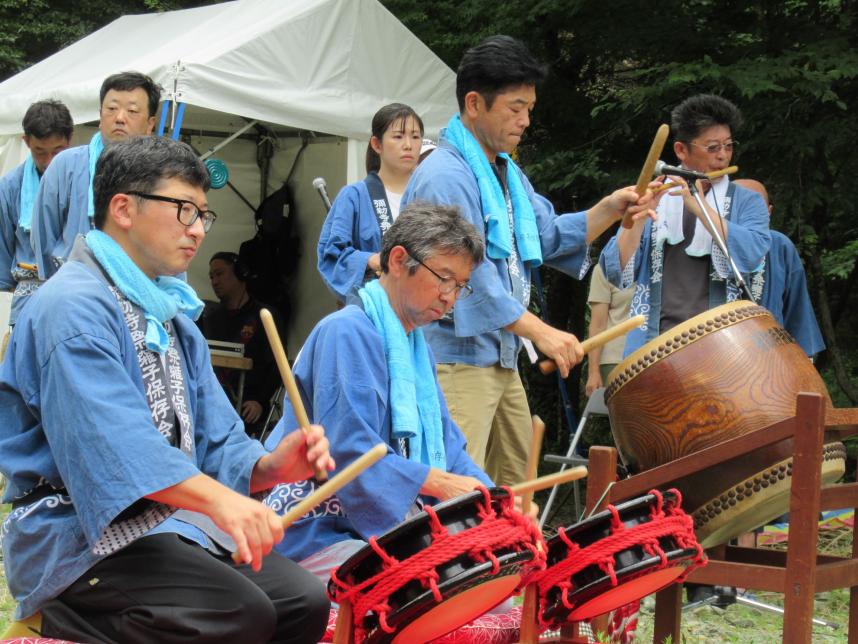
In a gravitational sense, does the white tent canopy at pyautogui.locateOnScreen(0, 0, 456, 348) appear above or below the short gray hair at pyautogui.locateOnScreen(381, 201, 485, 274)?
above

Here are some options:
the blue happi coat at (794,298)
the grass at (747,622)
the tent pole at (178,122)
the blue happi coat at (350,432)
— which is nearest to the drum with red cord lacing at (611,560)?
the blue happi coat at (350,432)

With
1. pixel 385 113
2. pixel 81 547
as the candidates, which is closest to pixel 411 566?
pixel 81 547

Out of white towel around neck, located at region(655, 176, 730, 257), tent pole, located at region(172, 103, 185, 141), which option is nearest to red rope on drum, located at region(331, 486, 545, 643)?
white towel around neck, located at region(655, 176, 730, 257)

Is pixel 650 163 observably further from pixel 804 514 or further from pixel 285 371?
pixel 285 371

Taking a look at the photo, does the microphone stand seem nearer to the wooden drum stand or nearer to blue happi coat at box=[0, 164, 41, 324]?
the wooden drum stand

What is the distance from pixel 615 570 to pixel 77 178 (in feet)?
8.77

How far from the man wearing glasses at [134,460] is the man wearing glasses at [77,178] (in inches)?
76.6

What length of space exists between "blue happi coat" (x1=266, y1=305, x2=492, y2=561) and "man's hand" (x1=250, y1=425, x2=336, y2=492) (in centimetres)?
26

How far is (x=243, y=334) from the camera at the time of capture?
7.46 m

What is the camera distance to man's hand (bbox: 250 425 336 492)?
223 centimetres

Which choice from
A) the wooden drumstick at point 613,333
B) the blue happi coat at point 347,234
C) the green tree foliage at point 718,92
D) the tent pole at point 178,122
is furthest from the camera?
the tent pole at point 178,122

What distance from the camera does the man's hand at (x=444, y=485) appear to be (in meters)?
2.70

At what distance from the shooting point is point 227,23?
6914 millimetres

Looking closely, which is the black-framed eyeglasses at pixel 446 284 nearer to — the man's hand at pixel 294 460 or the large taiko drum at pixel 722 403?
the man's hand at pixel 294 460
